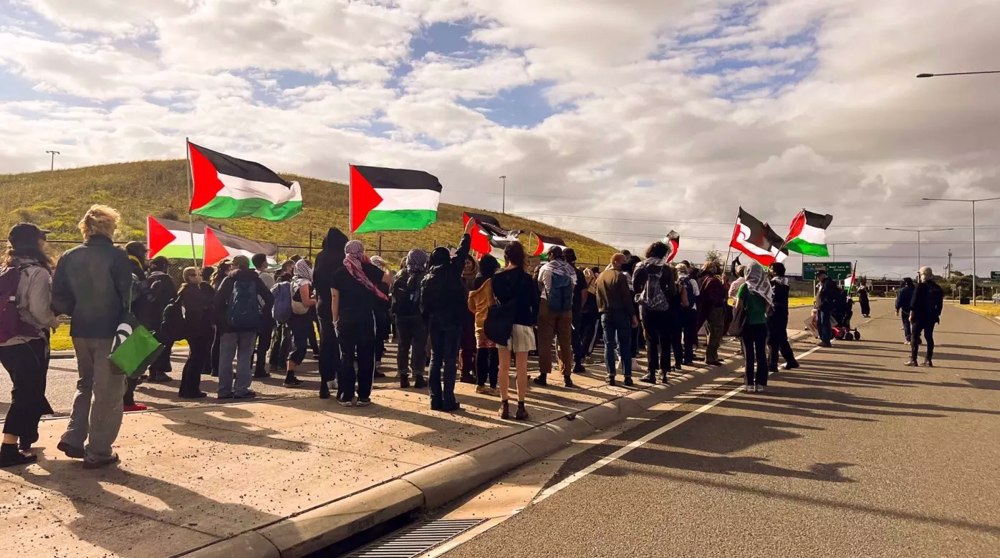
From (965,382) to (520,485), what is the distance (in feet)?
30.3

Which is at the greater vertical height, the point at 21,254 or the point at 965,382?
the point at 21,254

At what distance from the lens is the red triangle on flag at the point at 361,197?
35.3 ft

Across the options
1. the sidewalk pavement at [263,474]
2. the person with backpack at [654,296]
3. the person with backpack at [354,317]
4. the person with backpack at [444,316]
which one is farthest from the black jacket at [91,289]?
the person with backpack at [654,296]

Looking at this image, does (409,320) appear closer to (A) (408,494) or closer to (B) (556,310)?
(B) (556,310)

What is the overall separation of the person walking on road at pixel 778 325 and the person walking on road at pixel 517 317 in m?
6.14

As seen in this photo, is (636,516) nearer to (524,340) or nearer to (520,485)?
(520,485)

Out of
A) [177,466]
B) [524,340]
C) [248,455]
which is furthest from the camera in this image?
[524,340]

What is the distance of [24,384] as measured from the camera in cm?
541

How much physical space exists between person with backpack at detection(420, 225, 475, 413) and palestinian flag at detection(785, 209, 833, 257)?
14625mm

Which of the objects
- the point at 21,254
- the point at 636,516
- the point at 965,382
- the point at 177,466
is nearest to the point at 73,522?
the point at 177,466

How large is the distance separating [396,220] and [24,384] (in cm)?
654

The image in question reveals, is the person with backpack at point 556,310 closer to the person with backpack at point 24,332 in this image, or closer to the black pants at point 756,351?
the black pants at point 756,351

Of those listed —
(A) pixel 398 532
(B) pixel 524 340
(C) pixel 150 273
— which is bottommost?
(A) pixel 398 532

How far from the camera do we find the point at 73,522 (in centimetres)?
426
